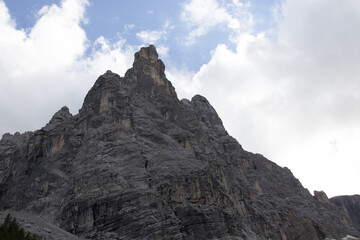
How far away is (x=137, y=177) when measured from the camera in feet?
209

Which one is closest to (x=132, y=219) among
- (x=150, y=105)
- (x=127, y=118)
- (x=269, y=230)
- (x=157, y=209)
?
(x=157, y=209)

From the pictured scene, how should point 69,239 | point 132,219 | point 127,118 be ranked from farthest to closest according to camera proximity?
point 127,118, point 132,219, point 69,239

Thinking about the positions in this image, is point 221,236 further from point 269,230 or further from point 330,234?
point 330,234

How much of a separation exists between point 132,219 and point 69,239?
10.4m

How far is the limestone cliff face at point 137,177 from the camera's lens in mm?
57219

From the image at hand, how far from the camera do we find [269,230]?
97312 millimetres

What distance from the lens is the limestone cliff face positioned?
57.2 meters

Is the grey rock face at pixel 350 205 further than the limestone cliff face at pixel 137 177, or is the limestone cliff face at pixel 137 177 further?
the grey rock face at pixel 350 205

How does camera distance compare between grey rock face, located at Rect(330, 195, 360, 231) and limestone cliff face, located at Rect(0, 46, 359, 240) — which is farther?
grey rock face, located at Rect(330, 195, 360, 231)

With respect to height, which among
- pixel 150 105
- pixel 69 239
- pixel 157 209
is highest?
pixel 150 105

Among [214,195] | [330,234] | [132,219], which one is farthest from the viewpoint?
[330,234]

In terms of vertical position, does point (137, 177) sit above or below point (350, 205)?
below

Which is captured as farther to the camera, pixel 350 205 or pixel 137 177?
pixel 350 205

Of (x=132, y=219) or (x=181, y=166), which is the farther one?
(x=181, y=166)
